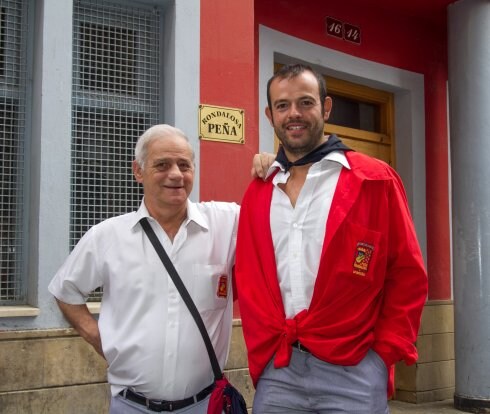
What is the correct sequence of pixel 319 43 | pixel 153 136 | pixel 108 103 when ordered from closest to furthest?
pixel 153 136 < pixel 108 103 < pixel 319 43

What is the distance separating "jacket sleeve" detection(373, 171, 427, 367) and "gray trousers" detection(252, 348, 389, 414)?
3.2 inches

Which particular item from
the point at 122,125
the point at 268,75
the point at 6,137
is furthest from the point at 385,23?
the point at 6,137

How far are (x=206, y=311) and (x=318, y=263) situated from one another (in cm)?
51

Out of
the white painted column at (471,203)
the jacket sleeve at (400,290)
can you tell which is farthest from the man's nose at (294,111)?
the white painted column at (471,203)

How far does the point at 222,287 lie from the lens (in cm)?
286

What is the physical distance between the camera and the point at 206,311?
2787 millimetres

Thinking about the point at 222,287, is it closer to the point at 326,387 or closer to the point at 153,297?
the point at 153,297

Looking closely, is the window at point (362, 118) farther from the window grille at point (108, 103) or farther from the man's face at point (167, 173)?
the man's face at point (167, 173)

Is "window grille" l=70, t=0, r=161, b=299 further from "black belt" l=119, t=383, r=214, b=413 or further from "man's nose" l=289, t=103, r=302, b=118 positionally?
"man's nose" l=289, t=103, r=302, b=118

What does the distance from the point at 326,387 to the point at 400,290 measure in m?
0.44

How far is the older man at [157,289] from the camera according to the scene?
2689 mm

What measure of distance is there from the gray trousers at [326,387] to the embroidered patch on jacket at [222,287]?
1.30 feet

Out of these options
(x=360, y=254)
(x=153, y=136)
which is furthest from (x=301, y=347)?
(x=153, y=136)

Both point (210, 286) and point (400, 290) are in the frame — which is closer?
point (400, 290)
